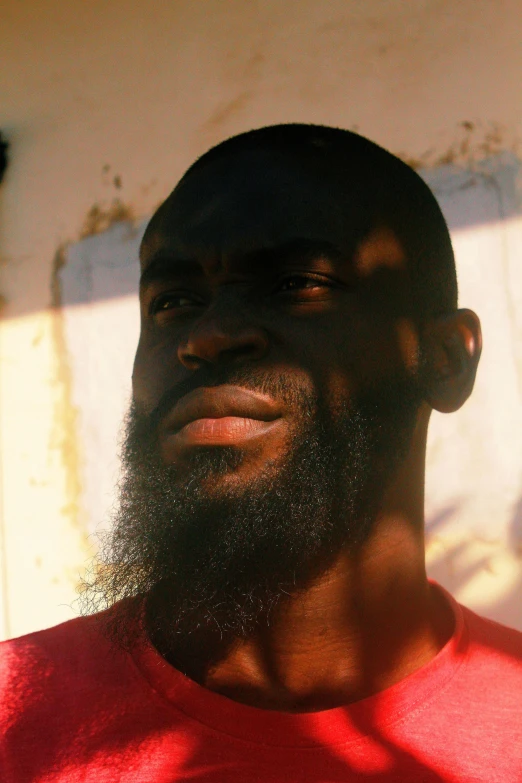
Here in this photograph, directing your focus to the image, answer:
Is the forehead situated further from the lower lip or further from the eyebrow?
the lower lip

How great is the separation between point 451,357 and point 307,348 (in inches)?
19.5

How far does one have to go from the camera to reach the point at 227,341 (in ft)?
5.45

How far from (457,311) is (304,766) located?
3.86 feet

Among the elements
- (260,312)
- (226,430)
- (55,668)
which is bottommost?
(55,668)

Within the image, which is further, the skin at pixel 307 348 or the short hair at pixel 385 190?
the short hair at pixel 385 190

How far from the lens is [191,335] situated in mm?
1703

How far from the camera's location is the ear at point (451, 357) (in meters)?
1.98

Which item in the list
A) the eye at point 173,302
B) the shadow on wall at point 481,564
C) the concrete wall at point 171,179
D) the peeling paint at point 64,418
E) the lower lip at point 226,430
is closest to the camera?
the lower lip at point 226,430

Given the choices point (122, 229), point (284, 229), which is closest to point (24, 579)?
point (122, 229)

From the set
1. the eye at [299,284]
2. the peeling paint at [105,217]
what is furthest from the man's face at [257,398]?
the peeling paint at [105,217]

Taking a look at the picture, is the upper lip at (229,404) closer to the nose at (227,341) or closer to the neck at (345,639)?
the nose at (227,341)

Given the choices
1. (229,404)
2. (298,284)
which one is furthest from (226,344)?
(298,284)

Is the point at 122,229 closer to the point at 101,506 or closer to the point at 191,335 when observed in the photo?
the point at 101,506

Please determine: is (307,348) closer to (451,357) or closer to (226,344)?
(226,344)
